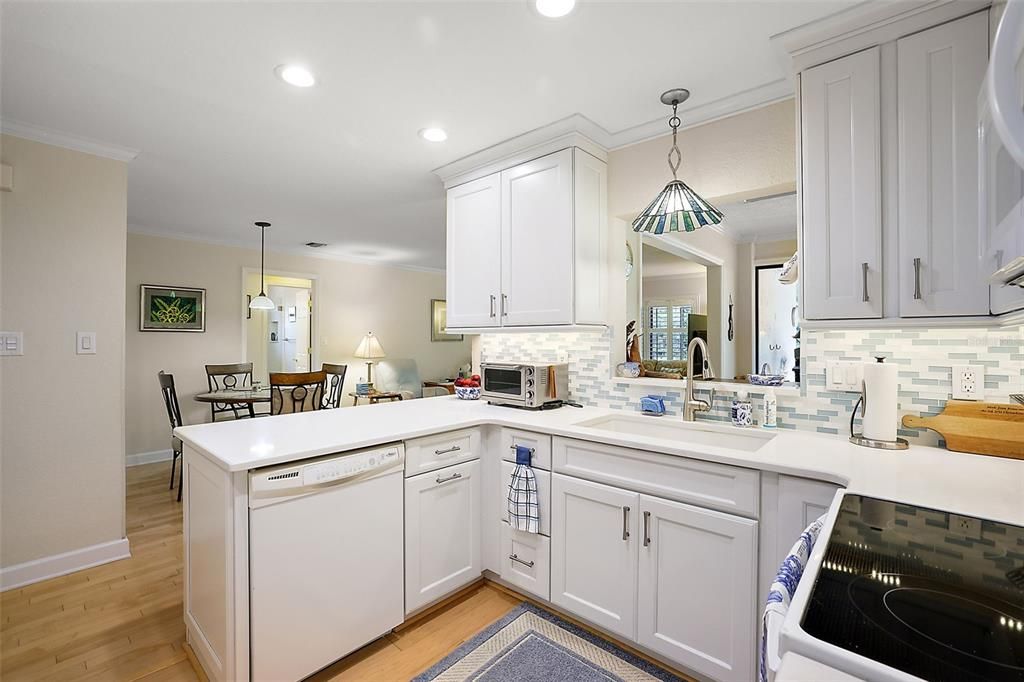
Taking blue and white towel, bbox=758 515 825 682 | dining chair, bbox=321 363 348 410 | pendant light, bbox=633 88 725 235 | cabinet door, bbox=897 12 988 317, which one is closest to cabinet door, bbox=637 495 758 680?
blue and white towel, bbox=758 515 825 682

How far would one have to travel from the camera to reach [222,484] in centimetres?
158

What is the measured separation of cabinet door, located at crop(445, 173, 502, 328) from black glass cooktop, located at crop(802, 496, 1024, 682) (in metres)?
2.08

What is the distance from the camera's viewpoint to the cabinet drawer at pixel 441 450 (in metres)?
2.04

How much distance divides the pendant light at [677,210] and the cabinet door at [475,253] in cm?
92

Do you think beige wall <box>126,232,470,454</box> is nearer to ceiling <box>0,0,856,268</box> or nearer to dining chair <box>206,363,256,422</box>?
dining chair <box>206,363,256,422</box>

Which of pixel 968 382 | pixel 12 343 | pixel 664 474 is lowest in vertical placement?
pixel 664 474

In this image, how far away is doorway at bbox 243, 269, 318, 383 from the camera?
A: 611cm

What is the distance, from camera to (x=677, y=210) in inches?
82.1

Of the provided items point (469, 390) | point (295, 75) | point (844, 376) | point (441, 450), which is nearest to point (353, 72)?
point (295, 75)

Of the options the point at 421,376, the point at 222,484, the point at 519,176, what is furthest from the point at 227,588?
the point at 421,376

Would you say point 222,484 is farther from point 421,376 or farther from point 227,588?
point 421,376

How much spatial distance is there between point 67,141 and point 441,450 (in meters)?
2.69

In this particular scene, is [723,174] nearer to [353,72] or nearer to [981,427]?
[981,427]

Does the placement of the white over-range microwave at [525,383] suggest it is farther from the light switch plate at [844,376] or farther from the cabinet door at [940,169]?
the cabinet door at [940,169]
